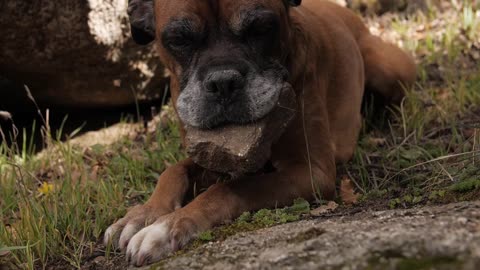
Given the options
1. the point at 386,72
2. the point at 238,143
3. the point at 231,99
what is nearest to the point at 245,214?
the point at 238,143

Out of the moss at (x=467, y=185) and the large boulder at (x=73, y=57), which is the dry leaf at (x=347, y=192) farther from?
the large boulder at (x=73, y=57)

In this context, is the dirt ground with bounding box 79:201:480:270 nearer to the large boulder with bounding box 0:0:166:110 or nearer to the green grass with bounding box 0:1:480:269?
the green grass with bounding box 0:1:480:269

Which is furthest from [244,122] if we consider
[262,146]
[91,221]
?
[91,221]

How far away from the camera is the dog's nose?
3225 mm

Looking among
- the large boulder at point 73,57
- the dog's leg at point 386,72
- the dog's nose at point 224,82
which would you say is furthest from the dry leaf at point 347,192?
the large boulder at point 73,57

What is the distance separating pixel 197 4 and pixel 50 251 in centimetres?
137

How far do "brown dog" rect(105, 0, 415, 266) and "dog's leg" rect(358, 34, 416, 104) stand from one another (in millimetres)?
1014

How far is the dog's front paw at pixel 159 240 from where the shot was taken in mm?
2893

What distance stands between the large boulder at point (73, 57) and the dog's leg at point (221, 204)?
2087 millimetres

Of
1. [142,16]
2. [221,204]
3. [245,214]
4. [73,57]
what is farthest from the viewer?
[73,57]

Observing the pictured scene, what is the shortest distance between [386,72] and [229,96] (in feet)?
7.24

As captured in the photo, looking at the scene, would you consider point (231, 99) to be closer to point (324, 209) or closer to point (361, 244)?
point (324, 209)

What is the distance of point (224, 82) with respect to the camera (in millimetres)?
3229

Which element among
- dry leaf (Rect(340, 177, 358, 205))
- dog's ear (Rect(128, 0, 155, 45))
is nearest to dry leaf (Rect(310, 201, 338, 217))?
dry leaf (Rect(340, 177, 358, 205))
